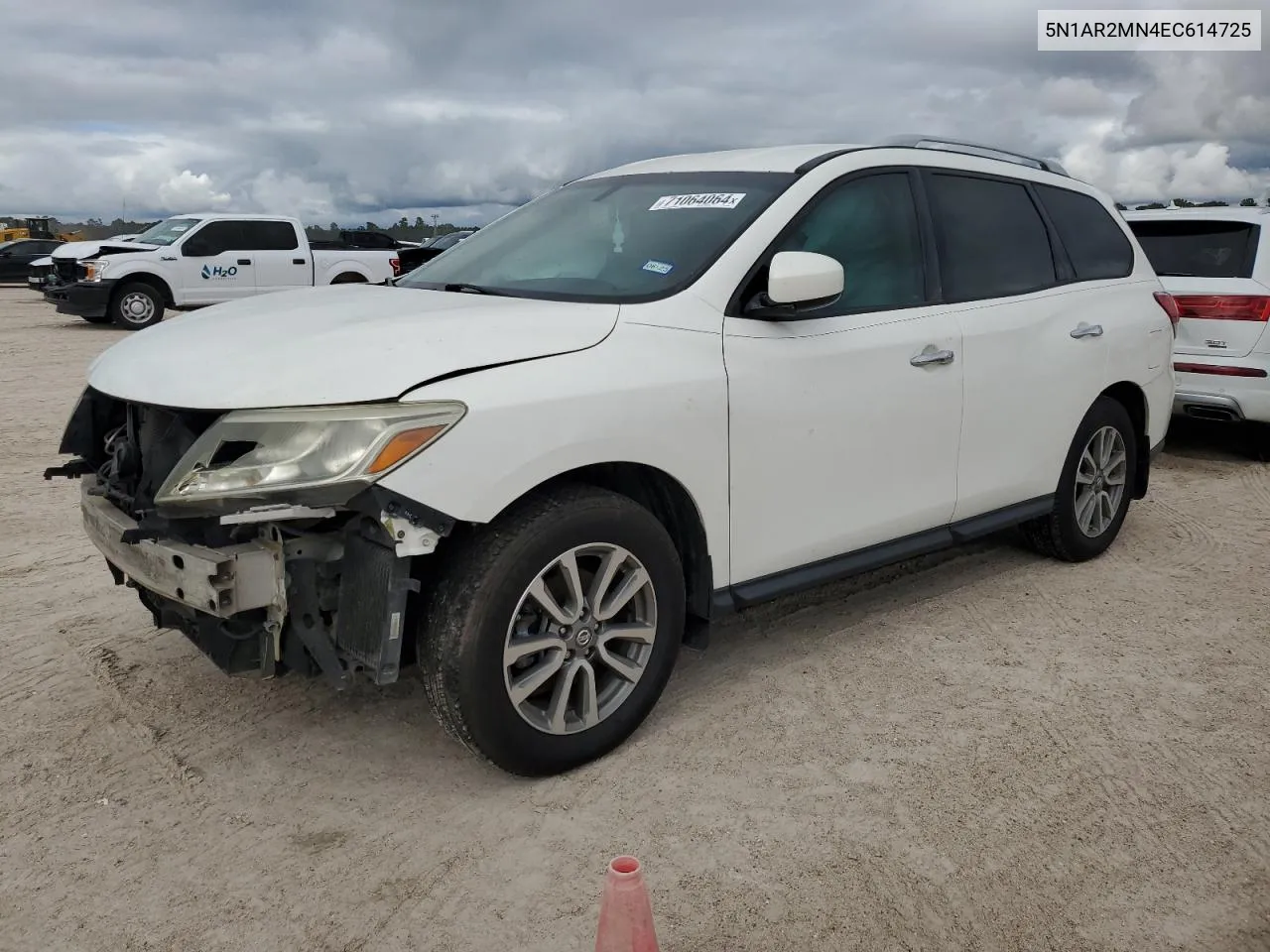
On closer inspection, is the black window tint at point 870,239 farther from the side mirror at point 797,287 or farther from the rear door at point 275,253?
the rear door at point 275,253

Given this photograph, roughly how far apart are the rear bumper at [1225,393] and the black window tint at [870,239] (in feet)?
13.7

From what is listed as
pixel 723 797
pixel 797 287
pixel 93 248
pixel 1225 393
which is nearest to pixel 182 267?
pixel 93 248

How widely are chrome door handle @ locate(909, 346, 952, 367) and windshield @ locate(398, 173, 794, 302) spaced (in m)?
0.82

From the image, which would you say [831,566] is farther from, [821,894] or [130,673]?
[130,673]

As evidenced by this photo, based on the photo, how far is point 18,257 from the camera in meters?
29.2

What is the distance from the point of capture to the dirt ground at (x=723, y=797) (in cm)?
261

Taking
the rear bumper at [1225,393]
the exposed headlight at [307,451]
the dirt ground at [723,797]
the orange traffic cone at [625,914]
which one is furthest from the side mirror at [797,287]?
the rear bumper at [1225,393]

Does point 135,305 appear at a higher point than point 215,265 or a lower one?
lower

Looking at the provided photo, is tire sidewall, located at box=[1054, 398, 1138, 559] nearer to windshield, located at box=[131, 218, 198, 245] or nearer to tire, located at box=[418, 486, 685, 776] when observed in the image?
tire, located at box=[418, 486, 685, 776]

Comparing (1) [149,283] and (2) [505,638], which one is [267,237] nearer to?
(1) [149,283]

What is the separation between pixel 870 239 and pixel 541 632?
1.98 meters

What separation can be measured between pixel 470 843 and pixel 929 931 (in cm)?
119

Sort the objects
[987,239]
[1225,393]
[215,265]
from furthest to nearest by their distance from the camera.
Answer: [215,265]
[1225,393]
[987,239]

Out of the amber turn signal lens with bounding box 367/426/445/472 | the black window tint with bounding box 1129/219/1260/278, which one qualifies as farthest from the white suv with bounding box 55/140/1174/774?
the black window tint with bounding box 1129/219/1260/278
